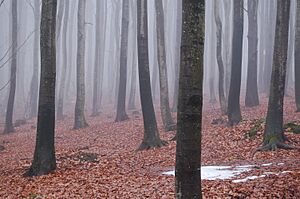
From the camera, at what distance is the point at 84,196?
8.29 metres

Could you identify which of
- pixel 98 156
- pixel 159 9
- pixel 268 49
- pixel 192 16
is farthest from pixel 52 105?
pixel 268 49

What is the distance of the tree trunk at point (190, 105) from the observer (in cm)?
522

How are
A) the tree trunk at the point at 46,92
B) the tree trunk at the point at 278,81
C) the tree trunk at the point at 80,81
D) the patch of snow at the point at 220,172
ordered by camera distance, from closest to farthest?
the patch of snow at the point at 220,172, the tree trunk at the point at 46,92, the tree trunk at the point at 278,81, the tree trunk at the point at 80,81

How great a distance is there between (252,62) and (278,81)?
11.6 m

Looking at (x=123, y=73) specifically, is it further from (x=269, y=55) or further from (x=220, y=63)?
(x=269, y=55)

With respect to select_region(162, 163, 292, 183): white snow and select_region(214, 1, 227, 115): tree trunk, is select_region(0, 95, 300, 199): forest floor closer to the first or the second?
select_region(162, 163, 292, 183): white snow

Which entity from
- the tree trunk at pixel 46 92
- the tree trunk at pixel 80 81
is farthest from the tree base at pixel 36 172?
the tree trunk at pixel 80 81

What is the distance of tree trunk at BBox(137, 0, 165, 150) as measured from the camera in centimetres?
1442

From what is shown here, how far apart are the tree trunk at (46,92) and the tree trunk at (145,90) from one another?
445 centimetres

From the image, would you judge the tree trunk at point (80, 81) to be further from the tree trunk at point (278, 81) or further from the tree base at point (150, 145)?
the tree trunk at point (278, 81)

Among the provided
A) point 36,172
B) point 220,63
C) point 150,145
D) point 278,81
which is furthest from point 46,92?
point 220,63

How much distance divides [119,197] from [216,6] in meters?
15.1

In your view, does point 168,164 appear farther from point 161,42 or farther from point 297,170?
point 161,42

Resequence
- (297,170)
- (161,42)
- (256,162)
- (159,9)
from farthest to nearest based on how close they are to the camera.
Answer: (159,9)
(161,42)
(256,162)
(297,170)
